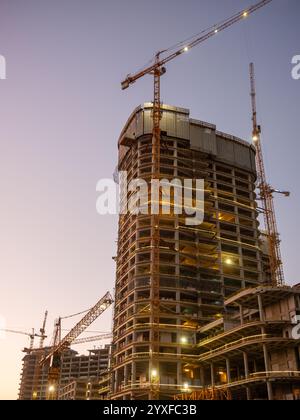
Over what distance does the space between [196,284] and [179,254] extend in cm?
849

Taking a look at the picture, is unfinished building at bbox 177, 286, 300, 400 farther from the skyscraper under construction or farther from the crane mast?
the crane mast

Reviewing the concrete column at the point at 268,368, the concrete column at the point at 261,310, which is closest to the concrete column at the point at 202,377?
the concrete column at the point at 268,368

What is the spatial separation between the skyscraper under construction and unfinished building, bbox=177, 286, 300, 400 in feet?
36.9

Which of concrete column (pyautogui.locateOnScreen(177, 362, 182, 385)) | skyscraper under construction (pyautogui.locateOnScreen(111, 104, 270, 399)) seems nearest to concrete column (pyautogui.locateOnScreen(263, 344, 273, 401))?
skyscraper under construction (pyautogui.locateOnScreen(111, 104, 270, 399))

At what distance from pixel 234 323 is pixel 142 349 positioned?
2284cm

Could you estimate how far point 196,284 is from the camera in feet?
346

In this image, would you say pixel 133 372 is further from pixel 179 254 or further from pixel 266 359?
pixel 266 359

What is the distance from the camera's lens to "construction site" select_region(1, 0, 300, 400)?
71.1 m

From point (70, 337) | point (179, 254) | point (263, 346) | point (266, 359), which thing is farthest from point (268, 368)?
point (70, 337)

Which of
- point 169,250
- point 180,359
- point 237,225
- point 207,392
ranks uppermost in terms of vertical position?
point 237,225
